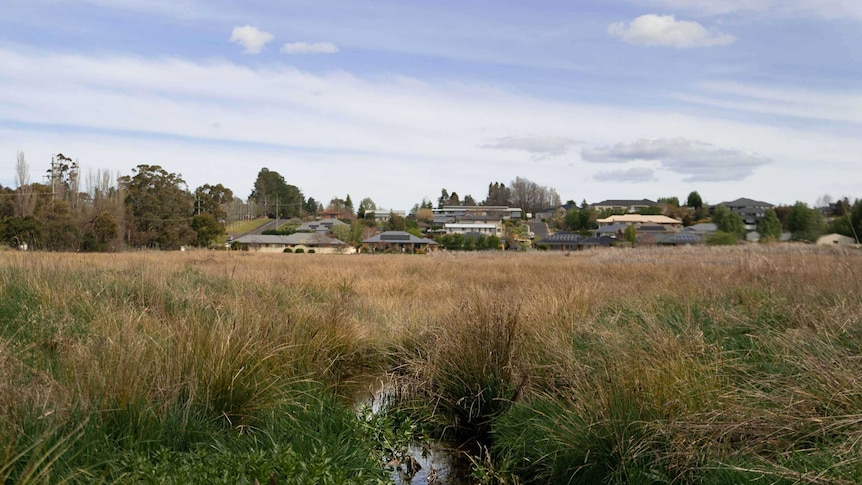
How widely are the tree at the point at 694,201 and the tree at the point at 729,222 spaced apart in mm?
10805

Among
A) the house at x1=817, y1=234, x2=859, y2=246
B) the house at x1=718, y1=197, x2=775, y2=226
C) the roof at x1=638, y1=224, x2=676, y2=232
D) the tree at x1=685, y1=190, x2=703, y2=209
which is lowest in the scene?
the house at x1=817, y1=234, x2=859, y2=246

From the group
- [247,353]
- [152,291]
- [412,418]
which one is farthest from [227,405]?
[152,291]

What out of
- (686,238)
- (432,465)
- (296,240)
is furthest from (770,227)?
(296,240)

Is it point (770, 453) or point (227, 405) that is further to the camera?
point (227, 405)

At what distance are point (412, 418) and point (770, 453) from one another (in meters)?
2.66

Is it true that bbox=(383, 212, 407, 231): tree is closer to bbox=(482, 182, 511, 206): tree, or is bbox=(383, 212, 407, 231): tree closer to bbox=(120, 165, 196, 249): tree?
bbox=(120, 165, 196, 249): tree

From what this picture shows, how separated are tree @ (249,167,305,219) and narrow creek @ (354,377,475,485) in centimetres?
8681

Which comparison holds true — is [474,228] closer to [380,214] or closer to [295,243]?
[295,243]

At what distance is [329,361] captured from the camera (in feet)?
19.0

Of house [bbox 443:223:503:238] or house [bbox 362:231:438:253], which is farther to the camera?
house [bbox 443:223:503:238]

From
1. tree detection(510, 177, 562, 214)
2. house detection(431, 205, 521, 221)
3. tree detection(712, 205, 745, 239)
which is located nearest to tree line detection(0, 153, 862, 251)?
tree detection(712, 205, 745, 239)

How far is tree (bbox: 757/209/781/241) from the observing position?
13201mm

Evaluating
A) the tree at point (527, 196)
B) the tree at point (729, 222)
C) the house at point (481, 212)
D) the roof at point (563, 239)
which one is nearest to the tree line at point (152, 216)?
the tree at point (729, 222)

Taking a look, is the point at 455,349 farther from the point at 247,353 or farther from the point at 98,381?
the point at 98,381
